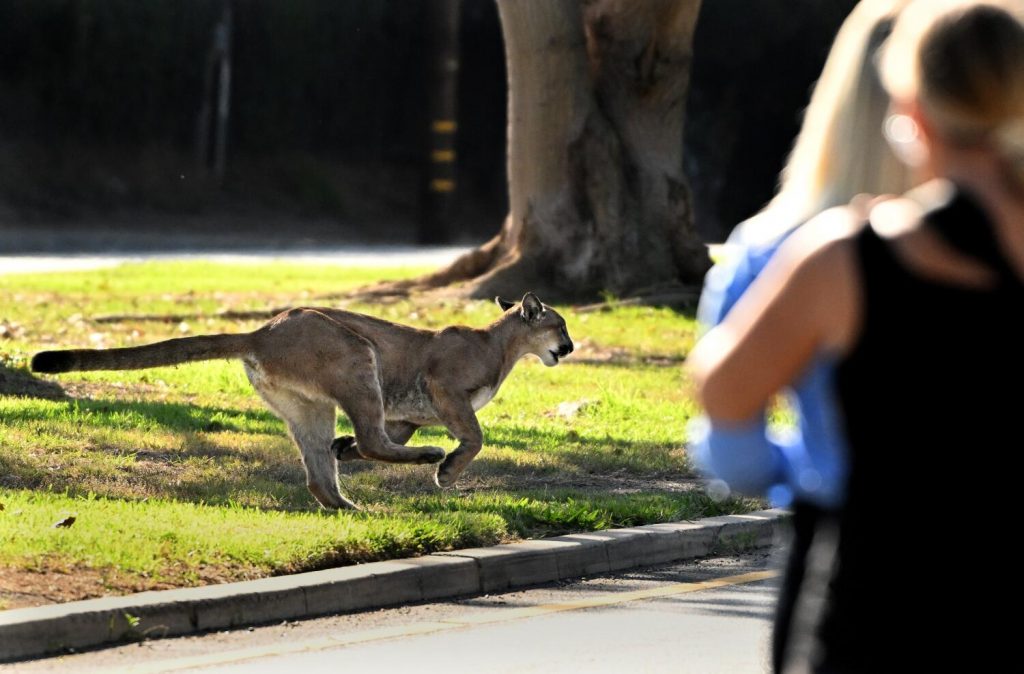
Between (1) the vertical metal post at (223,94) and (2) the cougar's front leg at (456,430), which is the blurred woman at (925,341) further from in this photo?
(1) the vertical metal post at (223,94)

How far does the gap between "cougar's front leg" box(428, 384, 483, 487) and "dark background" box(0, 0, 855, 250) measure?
92.7 feet

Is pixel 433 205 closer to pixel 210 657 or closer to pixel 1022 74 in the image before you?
pixel 210 657

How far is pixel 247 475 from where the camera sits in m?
10.1

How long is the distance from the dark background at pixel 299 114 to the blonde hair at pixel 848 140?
3533 centimetres

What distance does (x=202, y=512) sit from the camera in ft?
29.0

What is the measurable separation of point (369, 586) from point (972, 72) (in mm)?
5552

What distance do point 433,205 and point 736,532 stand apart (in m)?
28.2

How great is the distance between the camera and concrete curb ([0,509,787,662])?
6930 mm

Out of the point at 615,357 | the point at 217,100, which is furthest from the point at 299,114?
the point at 615,357

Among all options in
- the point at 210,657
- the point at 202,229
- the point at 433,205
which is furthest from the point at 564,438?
the point at 202,229

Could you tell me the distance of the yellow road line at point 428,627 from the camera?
680 cm

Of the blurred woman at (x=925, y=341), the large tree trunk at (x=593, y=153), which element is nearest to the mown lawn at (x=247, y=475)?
the large tree trunk at (x=593, y=153)

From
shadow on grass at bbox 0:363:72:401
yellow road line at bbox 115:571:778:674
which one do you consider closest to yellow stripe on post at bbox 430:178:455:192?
shadow on grass at bbox 0:363:72:401

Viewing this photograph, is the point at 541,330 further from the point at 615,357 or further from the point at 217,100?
the point at 217,100
